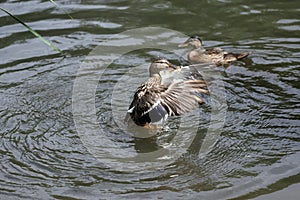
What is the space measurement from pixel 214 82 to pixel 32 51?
3.23 meters

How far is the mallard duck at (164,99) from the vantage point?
6387 mm

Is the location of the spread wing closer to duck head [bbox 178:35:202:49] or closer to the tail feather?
the tail feather

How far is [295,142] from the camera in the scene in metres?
6.39

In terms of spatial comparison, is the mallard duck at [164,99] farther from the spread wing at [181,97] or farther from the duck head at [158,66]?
the duck head at [158,66]

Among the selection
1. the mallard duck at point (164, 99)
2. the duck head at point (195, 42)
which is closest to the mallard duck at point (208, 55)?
the duck head at point (195, 42)

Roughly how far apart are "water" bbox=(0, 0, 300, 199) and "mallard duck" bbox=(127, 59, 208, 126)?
0.34 metres

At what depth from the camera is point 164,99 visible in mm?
6516

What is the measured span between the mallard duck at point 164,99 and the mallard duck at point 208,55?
1824 millimetres

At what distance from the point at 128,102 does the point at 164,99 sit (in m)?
1.37

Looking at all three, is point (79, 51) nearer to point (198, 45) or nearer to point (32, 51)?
point (32, 51)

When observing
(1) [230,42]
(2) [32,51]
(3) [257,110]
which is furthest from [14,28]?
(3) [257,110]

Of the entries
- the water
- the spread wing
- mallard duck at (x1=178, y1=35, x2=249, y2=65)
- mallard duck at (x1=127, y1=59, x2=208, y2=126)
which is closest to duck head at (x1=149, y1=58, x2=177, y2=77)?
the water

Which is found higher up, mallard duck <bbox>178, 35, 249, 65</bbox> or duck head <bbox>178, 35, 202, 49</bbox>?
duck head <bbox>178, 35, 202, 49</bbox>

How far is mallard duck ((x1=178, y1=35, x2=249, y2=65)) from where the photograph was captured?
28.4ft
